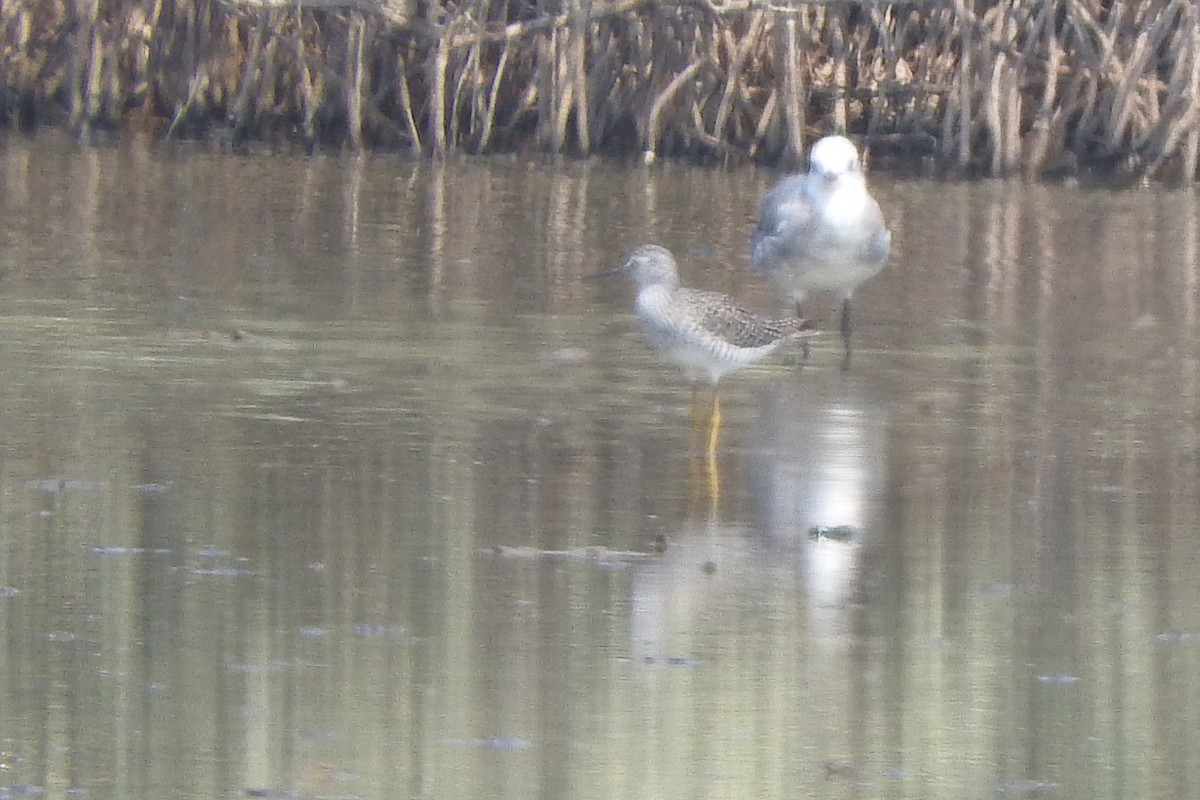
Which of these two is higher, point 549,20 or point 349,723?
point 549,20

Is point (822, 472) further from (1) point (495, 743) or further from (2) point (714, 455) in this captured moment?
(1) point (495, 743)

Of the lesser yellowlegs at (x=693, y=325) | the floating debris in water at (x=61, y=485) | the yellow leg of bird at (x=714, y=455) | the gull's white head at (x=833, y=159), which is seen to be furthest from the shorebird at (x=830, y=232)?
the floating debris in water at (x=61, y=485)

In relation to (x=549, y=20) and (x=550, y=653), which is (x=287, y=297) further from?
(x=549, y=20)

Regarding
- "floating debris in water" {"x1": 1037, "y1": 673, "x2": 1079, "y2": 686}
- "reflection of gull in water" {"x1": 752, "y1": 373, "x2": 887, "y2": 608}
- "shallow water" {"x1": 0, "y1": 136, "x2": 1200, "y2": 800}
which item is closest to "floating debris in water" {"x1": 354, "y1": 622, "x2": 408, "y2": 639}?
"shallow water" {"x1": 0, "y1": 136, "x2": 1200, "y2": 800}

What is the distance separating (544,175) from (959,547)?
11661 mm

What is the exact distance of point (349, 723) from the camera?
14.0 feet

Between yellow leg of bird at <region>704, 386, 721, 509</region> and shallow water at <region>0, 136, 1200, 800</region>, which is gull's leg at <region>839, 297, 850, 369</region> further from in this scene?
yellow leg of bird at <region>704, 386, 721, 509</region>

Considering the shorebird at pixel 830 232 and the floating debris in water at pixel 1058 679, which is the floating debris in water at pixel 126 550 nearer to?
the floating debris in water at pixel 1058 679

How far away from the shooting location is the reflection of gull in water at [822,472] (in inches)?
219

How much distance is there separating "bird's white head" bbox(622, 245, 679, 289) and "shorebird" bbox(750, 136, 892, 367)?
161 centimetres

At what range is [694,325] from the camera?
705 centimetres

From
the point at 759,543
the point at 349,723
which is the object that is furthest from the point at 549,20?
the point at 349,723

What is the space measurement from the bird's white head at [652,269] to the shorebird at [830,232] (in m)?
1.61

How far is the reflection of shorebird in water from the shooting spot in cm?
706
